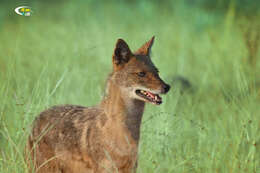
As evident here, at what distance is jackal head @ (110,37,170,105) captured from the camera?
14.5 feet

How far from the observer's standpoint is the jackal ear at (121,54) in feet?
15.2

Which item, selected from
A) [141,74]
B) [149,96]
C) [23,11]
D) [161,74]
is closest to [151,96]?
[149,96]

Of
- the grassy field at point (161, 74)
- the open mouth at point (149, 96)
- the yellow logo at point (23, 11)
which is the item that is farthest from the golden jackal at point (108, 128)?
the yellow logo at point (23, 11)

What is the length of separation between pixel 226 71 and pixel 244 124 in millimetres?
4620

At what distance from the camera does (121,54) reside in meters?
4.70

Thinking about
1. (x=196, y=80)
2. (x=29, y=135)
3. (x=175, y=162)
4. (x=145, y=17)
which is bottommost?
(x=175, y=162)

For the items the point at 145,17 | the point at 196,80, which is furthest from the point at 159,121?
the point at 145,17

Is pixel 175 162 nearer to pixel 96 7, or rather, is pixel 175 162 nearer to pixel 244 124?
pixel 244 124

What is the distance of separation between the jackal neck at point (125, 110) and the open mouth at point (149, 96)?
93 millimetres

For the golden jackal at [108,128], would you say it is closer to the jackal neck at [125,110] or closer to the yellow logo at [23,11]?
the jackal neck at [125,110]

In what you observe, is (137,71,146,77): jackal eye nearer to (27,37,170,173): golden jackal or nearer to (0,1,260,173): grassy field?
(27,37,170,173): golden jackal

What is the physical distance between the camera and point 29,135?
16.2 feet

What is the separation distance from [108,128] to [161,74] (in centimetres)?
328

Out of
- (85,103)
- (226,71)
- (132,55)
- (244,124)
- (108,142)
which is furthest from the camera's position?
(226,71)
